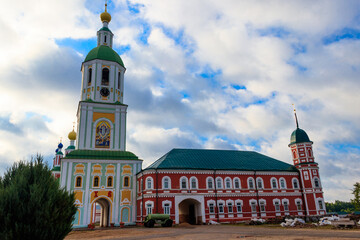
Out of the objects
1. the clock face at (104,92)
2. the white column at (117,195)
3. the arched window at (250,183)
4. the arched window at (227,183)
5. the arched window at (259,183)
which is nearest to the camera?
the white column at (117,195)

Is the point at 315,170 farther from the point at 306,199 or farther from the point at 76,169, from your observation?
the point at 76,169

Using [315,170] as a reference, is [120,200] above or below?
below

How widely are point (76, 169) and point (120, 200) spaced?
6598 millimetres

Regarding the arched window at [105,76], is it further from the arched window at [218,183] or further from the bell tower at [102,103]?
the arched window at [218,183]

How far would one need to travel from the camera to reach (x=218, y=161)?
3950cm

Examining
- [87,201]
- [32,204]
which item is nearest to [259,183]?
[87,201]

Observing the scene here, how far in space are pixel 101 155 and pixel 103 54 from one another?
15065mm

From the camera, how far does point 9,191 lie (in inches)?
430

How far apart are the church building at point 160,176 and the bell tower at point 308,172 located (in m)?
0.13

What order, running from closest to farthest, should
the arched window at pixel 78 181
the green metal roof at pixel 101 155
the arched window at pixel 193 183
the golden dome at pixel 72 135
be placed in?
the arched window at pixel 78 181 < the green metal roof at pixel 101 155 < the arched window at pixel 193 183 < the golden dome at pixel 72 135

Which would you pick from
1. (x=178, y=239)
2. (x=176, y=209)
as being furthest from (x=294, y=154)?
(x=178, y=239)

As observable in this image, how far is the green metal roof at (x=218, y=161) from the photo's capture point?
120ft

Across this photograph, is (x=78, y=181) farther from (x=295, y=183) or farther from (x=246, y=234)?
(x=295, y=183)

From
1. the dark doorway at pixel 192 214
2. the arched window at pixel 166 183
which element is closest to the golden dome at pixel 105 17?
the arched window at pixel 166 183
